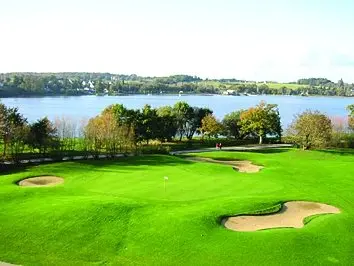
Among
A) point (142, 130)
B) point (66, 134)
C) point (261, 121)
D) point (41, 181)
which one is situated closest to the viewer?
point (41, 181)

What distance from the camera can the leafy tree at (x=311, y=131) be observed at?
221ft

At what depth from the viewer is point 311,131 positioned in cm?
6762

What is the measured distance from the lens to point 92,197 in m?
32.7

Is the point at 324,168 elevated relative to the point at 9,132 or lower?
lower

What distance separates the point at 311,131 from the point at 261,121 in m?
12.7

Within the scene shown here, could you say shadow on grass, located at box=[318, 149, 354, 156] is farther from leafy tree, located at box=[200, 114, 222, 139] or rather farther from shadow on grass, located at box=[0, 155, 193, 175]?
shadow on grass, located at box=[0, 155, 193, 175]

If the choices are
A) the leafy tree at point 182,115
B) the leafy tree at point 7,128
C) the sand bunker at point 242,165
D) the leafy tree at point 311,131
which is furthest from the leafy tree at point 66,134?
the leafy tree at point 311,131

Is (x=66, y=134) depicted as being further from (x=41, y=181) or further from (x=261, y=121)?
(x=261, y=121)

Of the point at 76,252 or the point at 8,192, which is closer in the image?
the point at 76,252

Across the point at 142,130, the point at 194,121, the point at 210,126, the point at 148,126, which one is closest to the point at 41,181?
the point at 142,130

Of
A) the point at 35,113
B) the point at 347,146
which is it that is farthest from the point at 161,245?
the point at 35,113

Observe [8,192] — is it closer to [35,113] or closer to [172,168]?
[172,168]

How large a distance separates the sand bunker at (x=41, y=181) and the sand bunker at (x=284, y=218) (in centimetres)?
1846

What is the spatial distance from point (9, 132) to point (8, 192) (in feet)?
57.3
